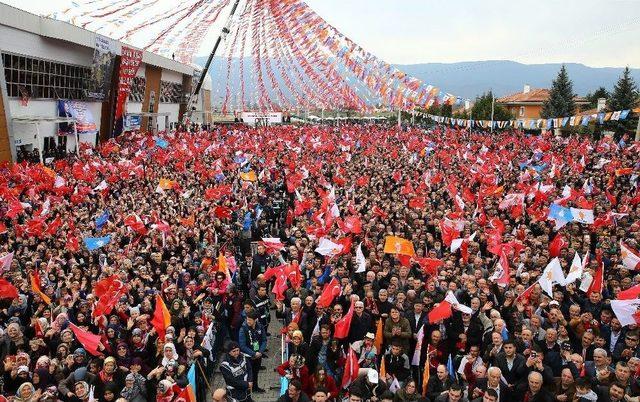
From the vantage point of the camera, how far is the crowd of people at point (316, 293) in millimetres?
6465

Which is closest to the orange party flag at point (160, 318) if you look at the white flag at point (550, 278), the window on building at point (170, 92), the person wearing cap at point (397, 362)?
the person wearing cap at point (397, 362)

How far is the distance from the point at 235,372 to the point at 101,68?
2912 cm

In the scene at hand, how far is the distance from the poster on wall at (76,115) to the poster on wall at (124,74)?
260 centimetres

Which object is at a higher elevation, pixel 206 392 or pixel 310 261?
pixel 310 261

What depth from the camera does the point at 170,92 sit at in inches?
2095

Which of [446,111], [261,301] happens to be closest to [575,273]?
[261,301]

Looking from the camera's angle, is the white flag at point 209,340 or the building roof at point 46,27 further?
the building roof at point 46,27

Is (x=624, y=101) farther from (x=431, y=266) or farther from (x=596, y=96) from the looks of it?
(x=431, y=266)

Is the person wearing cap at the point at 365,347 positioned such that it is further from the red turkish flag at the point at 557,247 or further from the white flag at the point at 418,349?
the red turkish flag at the point at 557,247

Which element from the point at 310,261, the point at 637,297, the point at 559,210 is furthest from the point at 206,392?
the point at 559,210

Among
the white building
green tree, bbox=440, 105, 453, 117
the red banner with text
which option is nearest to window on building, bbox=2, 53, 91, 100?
the white building

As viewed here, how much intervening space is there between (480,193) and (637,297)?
8.41m

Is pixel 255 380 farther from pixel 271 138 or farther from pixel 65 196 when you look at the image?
pixel 271 138

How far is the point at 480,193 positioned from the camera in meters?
16.0
